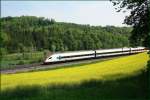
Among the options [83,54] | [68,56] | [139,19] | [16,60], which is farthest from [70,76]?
[16,60]

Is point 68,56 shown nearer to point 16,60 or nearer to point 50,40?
point 16,60

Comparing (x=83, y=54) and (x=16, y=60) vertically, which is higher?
(x=83, y=54)

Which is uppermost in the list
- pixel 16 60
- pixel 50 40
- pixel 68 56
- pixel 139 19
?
pixel 139 19

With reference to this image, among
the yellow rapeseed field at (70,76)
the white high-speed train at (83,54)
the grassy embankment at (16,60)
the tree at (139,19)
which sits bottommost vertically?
the grassy embankment at (16,60)

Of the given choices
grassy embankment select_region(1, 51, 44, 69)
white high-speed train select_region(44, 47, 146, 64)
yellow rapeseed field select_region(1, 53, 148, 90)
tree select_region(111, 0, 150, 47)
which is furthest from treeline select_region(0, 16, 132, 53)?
tree select_region(111, 0, 150, 47)

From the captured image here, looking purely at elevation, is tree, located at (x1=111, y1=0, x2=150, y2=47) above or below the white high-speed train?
above

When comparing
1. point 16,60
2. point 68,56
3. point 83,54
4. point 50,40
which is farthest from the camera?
point 50,40

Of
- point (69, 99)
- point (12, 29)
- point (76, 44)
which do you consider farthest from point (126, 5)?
point (76, 44)

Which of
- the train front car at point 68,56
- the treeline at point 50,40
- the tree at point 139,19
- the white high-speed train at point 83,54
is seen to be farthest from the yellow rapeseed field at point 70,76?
the treeline at point 50,40

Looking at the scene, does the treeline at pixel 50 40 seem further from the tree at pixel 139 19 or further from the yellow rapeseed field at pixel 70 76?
the tree at pixel 139 19

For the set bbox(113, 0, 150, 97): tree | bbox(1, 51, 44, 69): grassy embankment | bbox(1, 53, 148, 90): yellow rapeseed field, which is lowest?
bbox(1, 51, 44, 69): grassy embankment

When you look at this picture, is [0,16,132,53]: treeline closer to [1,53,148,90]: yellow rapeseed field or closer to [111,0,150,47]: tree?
[1,53,148,90]: yellow rapeseed field

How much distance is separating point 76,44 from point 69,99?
545 feet

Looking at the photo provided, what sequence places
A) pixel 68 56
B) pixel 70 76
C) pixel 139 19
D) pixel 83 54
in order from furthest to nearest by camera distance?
pixel 83 54, pixel 68 56, pixel 70 76, pixel 139 19
